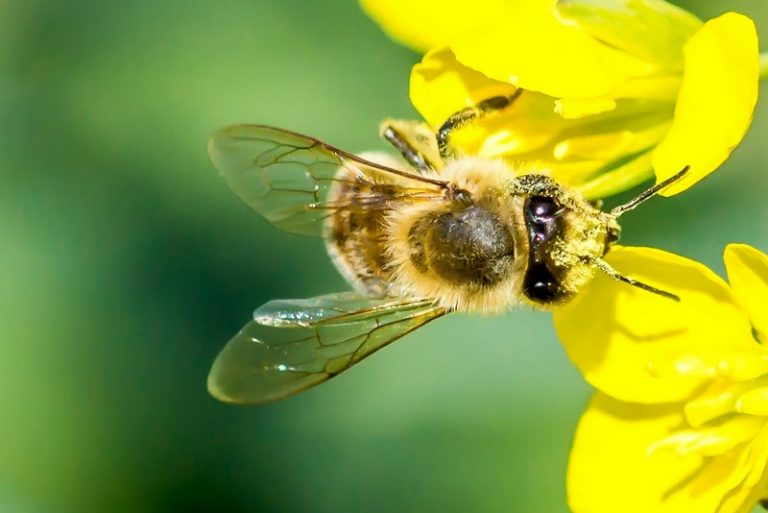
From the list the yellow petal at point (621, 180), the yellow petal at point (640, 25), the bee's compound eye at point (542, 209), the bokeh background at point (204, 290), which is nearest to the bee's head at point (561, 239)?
the bee's compound eye at point (542, 209)

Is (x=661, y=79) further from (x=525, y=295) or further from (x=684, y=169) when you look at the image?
(x=525, y=295)

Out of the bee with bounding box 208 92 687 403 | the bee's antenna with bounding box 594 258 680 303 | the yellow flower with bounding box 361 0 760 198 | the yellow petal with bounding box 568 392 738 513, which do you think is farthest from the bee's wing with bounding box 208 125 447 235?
the yellow petal with bounding box 568 392 738 513

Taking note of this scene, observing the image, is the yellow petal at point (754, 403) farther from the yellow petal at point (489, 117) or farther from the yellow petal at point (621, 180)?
the yellow petal at point (489, 117)

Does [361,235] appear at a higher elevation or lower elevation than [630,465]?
higher

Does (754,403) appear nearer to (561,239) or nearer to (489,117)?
(561,239)

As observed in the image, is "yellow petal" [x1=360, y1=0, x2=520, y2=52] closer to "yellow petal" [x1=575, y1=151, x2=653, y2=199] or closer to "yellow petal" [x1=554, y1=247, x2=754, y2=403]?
"yellow petal" [x1=575, y1=151, x2=653, y2=199]

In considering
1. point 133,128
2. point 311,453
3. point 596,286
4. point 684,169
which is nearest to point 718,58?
point 684,169

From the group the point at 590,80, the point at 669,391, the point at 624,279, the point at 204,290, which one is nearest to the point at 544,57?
the point at 590,80
